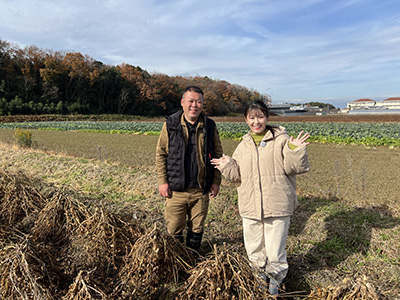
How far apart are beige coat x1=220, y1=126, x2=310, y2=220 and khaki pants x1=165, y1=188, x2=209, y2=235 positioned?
54cm

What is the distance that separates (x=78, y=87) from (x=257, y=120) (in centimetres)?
5501

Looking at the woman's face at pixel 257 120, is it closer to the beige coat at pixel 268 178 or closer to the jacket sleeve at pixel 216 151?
the beige coat at pixel 268 178

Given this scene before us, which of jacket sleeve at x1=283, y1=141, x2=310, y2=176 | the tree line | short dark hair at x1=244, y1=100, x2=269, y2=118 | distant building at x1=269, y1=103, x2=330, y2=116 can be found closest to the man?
short dark hair at x1=244, y1=100, x2=269, y2=118

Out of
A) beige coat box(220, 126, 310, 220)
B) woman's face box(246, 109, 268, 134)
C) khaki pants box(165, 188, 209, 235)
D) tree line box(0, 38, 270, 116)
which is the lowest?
khaki pants box(165, 188, 209, 235)

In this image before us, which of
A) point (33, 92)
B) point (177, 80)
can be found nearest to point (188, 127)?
point (33, 92)

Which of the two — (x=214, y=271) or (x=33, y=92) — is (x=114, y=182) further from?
(x=33, y=92)

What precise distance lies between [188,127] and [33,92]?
2092 inches

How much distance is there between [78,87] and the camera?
51250 millimetres

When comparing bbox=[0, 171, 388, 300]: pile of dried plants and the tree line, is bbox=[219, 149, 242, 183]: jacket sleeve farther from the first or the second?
the tree line

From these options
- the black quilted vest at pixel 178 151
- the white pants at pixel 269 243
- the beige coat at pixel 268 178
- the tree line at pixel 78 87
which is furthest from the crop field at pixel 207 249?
the tree line at pixel 78 87

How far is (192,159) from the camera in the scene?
110 inches

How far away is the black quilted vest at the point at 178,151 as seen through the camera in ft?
9.00

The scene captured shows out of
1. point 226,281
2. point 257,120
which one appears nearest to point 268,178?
point 257,120

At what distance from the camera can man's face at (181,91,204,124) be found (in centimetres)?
262
